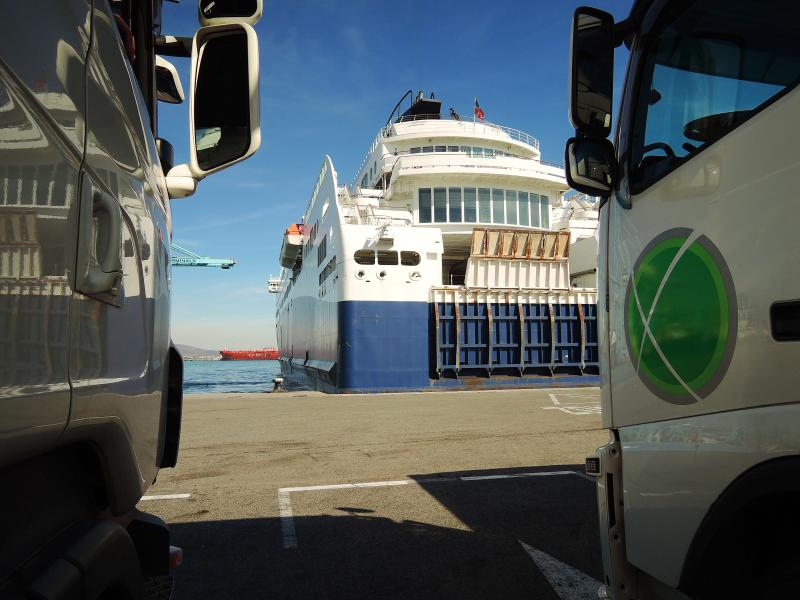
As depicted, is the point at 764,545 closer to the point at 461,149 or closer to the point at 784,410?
the point at 784,410

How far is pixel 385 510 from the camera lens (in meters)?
4.30

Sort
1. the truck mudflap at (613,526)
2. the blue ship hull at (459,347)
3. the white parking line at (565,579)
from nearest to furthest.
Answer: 1. the truck mudflap at (613,526)
2. the white parking line at (565,579)
3. the blue ship hull at (459,347)

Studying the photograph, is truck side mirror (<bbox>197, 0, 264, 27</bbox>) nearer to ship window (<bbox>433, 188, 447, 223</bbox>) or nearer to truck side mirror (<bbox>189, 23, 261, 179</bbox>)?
truck side mirror (<bbox>189, 23, 261, 179</bbox>)

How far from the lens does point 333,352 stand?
56.0ft

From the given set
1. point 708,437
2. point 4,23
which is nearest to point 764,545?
point 708,437

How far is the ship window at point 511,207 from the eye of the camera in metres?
19.8

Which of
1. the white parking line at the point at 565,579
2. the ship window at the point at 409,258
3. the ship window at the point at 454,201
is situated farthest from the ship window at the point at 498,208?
the white parking line at the point at 565,579

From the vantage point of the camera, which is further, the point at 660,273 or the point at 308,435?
the point at 308,435

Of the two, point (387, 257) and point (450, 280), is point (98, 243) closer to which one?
point (387, 257)

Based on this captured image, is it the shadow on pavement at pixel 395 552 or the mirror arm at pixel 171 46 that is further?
the shadow on pavement at pixel 395 552

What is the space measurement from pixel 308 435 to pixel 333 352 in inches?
363

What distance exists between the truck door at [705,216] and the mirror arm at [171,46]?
5.73 feet

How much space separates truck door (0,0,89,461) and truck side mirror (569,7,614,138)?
1.62 meters

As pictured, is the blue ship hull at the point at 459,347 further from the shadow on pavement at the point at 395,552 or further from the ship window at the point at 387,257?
the shadow on pavement at the point at 395,552
